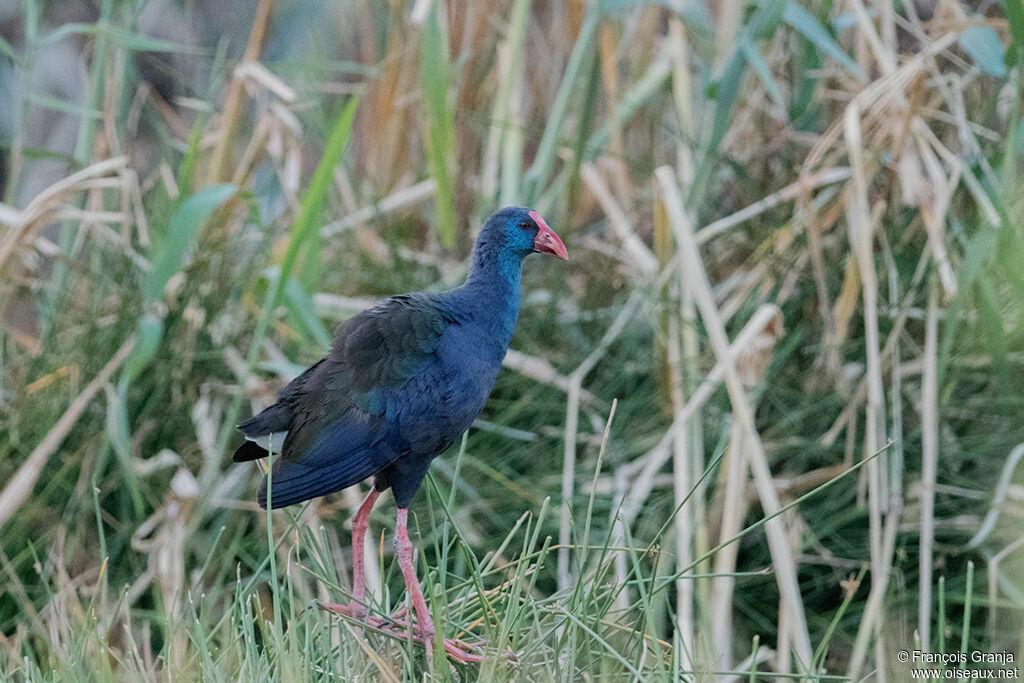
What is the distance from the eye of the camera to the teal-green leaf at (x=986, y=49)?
1.70m

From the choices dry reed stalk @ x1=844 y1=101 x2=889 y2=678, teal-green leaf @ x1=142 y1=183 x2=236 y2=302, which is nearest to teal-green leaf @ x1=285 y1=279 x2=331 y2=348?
teal-green leaf @ x1=142 y1=183 x2=236 y2=302

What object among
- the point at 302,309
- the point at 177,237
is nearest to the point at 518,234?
the point at 302,309

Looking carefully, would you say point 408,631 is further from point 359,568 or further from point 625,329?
point 625,329

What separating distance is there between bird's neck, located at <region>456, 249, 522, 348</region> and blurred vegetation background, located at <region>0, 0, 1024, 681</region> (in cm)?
36

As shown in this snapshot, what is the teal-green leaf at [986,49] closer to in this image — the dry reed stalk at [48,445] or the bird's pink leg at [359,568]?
the bird's pink leg at [359,568]

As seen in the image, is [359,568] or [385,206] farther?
[385,206]

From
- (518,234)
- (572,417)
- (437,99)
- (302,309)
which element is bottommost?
(572,417)

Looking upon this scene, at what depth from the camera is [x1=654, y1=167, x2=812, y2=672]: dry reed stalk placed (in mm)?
1540

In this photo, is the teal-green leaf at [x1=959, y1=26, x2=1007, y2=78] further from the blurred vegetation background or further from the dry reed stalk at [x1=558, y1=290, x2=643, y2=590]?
the dry reed stalk at [x1=558, y1=290, x2=643, y2=590]

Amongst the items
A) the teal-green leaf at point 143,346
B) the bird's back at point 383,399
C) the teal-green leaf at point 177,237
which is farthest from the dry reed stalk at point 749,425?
the teal-green leaf at point 143,346

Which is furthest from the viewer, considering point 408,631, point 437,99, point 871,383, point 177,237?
point 437,99

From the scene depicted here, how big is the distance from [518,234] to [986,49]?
2.98ft

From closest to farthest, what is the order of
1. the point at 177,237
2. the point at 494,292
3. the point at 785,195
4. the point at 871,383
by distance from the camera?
the point at 494,292 → the point at 177,237 → the point at 871,383 → the point at 785,195

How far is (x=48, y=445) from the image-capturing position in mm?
1825
